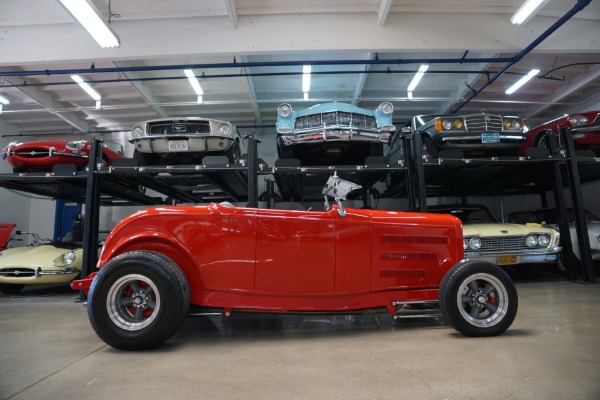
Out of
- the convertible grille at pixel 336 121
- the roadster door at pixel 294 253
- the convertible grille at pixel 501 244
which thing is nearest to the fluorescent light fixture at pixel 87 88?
the convertible grille at pixel 336 121

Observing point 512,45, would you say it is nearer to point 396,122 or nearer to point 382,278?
point 396,122

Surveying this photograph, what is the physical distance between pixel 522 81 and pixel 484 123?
4146 millimetres

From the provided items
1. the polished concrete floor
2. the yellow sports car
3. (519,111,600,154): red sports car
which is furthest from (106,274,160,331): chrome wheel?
(519,111,600,154): red sports car

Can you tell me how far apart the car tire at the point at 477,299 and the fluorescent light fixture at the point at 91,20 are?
18.3 feet

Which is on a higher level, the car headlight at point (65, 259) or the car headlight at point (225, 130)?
the car headlight at point (225, 130)

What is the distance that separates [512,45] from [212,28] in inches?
218

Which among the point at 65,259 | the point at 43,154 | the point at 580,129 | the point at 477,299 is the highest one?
the point at 580,129

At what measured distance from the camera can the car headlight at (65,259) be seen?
5.00m

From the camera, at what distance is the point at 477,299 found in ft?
8.45

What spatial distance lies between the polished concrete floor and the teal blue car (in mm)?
2549

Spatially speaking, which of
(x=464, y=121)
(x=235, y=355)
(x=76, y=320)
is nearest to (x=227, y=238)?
(x=235, y=355)

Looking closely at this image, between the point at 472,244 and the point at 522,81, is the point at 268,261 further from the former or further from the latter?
the point at 522,81

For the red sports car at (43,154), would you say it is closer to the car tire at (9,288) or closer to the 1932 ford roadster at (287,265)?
the car tire at (9,288)

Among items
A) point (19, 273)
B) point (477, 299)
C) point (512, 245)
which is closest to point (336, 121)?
point (477, 299)
